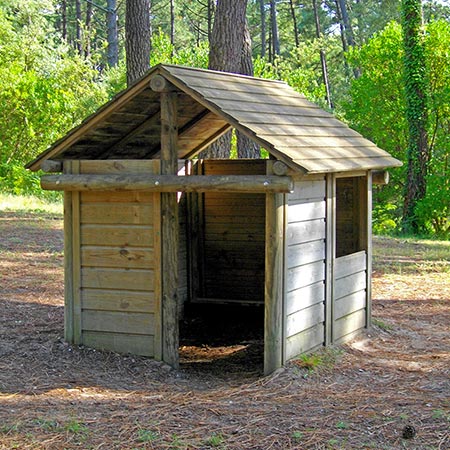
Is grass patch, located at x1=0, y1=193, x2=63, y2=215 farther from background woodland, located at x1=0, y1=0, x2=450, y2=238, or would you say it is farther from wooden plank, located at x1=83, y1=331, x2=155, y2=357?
wooden plank, located at x1=83, y1=331, x2=155, y2=357

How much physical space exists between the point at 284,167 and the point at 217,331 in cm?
332

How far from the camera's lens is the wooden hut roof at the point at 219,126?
7.29m

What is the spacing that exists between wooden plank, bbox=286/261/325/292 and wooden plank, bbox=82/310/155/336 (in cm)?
130

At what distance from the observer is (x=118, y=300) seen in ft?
25.6

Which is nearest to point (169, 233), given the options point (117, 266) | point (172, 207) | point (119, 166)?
point (172, 207)

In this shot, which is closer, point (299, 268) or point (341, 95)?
point (299, 268)

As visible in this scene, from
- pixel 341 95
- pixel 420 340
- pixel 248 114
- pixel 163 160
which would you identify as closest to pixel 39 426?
pixel 163 160

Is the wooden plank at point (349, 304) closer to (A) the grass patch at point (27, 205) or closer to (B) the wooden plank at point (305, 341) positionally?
(B) the wooden plank at point (305, 341)

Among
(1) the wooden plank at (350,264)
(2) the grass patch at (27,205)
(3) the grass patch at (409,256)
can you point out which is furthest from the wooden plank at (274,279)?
(2) the grass patch at (27,205)

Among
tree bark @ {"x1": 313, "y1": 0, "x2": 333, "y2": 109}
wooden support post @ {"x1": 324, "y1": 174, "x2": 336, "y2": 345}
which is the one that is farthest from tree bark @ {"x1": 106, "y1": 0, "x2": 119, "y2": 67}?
wooden support post @ {"x1": 324, "y1": 174, "x2": 336, "y2": 345}

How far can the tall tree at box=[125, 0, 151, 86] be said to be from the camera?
1477 centimetres

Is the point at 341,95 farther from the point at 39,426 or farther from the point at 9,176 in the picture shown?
the point at 39,426

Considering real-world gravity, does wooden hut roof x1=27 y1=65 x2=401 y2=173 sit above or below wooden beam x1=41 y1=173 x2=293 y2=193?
above

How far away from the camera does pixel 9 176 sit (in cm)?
2348
